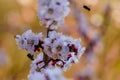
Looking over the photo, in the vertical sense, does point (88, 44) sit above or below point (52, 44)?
above

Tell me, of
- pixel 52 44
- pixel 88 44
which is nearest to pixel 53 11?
pixel 52 44

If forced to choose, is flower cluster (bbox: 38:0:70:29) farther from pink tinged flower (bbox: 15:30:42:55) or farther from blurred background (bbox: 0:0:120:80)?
blurred background (bbox: 0:0:120:80)

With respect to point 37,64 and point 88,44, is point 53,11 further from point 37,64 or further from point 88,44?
point 88,44

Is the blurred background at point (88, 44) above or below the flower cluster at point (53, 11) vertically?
above

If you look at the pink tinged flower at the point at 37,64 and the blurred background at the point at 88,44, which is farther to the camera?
the blurred background at the point at 88,44

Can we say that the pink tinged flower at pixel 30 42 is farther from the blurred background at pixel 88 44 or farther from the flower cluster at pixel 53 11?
the blurred background at pixel 88 44

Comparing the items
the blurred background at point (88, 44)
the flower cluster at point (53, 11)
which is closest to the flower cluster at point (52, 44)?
the flower cluster at point (53, 11)

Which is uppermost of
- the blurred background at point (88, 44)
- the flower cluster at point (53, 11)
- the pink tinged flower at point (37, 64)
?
the blurred background at point (88, 44)
